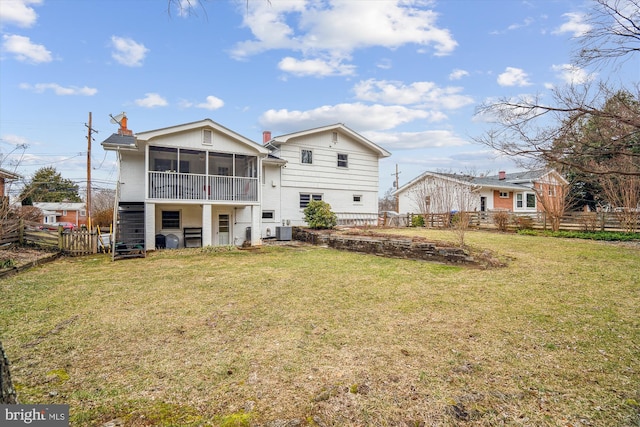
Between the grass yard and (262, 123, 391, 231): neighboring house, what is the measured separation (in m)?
9.93

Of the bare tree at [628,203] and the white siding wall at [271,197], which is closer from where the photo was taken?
the bare tree at [628,203]

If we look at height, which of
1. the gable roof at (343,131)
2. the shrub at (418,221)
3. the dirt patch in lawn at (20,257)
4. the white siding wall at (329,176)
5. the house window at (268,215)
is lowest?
the dirt patch in lawn at (20,257)

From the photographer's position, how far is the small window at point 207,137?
1377cm

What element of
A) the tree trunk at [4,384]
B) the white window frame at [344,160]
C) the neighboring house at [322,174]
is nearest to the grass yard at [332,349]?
the tree trunk at [4,384]

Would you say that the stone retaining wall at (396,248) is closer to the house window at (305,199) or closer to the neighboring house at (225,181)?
the house window at (305,199)

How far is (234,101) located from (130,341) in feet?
47.6

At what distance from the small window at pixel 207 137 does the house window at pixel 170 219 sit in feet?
12.3

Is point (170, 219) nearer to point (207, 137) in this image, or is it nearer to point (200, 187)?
point (200, 187)

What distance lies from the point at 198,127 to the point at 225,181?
8.43 ft

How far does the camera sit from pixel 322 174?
18.3 metres

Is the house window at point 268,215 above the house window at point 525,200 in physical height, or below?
below

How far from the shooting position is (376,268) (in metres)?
8.86

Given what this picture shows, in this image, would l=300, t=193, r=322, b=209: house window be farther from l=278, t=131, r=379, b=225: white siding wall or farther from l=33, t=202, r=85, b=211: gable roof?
l=33, t=202, r=85, b=211: gable roof

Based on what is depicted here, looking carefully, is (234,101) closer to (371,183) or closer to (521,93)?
(371,183)
